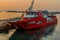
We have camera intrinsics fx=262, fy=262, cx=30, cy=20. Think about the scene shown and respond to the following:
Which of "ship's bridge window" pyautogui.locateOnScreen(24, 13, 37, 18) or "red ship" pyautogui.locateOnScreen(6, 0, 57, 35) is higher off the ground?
Result: "ship's bridge window" pyautogui.locateOnScreen(24, 13, 37, 18)

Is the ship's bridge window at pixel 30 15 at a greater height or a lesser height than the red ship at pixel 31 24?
greater

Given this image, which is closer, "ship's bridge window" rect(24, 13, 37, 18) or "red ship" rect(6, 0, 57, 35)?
"red ship" rect(6, 0, 57, 35)

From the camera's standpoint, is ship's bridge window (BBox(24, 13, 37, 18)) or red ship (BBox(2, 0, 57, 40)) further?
ship's bridge window (BBox(24, 13, 37, 18))

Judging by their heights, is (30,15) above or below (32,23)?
above

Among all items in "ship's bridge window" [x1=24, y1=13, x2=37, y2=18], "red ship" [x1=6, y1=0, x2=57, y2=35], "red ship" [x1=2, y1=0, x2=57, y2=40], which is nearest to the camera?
"red ship" [x1=2, y1=0, x2=57, y2=40]

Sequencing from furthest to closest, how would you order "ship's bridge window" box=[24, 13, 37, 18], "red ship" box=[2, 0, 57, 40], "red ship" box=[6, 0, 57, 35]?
"ship's bridge window" box=[24, 13, 37, 18], "red ship" box=[6, 0, 57, 35], "red ship" box=[2, 0, 57, 40]

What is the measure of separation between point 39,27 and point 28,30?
5.84 ft

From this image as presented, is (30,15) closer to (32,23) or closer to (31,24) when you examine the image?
(32,23)

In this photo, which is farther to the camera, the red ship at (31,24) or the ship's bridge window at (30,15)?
the ship's bridge window at (30,15)

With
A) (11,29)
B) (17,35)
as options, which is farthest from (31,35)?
(11,29)

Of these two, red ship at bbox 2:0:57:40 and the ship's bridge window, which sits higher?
the ship's bridge window

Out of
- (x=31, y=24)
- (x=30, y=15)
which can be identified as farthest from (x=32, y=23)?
(x=30, y=15)

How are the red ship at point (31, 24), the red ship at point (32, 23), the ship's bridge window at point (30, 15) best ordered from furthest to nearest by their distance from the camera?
1. the ship's bridge window at point (30, 15)
2. the red ship at point (32, 23)
3. the red ship at point (31, 24)

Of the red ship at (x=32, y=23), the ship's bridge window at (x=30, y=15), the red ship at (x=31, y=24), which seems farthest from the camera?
the ship's bridge window at (x=30, y=15)
